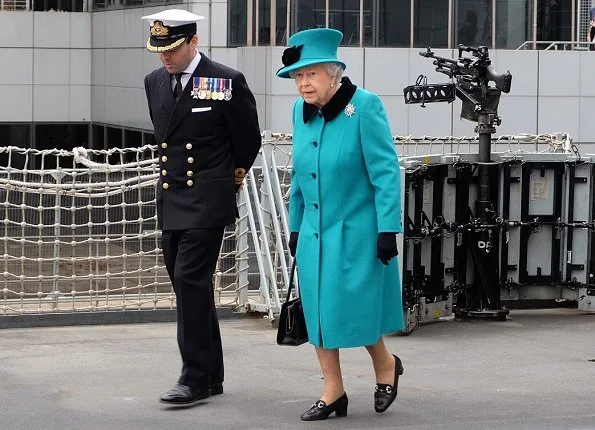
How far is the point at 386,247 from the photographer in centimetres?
639

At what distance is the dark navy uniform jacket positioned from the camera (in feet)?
22.9

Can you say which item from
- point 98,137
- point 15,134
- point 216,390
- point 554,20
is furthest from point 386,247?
point 98,137

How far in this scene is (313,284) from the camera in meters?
6.62

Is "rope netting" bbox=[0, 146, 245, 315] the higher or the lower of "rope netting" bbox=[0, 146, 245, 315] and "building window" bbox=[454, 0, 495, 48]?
the lower

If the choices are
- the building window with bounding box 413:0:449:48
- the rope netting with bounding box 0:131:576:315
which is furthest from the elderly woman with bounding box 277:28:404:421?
the building window with bounding box 413:0:449:48

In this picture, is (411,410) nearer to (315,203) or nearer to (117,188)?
(315,203)

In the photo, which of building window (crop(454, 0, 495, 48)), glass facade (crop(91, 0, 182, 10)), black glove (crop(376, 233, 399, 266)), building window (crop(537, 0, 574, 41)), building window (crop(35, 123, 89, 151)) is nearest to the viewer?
black glove (crop(376, 233, 399, 266))

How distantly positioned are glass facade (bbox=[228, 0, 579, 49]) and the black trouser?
53.2 feet

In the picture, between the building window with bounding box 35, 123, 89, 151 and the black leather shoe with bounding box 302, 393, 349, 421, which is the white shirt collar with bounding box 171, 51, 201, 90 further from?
the building window with bounding box 35, 123, 89, 151

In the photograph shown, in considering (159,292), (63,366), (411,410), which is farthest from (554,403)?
(159,292)

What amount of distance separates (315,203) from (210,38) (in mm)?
17298

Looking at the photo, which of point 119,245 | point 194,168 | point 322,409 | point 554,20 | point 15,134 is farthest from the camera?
point 15,134

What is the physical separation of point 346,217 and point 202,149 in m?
0.91

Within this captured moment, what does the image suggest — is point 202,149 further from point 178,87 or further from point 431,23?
point 431,23
